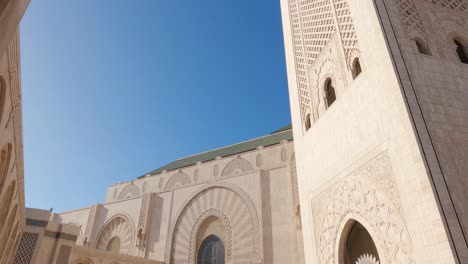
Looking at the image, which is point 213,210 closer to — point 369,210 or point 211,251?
point 211,251

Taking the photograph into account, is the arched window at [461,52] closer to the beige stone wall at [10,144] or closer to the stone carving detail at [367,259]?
the stone carving detail at [367,259]

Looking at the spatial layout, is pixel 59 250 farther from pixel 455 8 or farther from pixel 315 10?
pixel 455 8

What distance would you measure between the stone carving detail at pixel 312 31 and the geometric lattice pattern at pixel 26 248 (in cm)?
540

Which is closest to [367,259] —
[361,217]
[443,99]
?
[361,217]

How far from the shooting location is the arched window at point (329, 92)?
450cm

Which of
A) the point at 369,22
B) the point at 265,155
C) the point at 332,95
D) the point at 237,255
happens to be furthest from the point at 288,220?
the point at 369,22

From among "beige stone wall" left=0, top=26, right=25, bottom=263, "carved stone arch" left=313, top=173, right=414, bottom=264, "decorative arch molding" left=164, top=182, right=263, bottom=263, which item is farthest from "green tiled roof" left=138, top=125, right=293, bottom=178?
"beige stone wall" left=0, top=26, right=25, bottom=263

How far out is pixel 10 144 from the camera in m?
3.28

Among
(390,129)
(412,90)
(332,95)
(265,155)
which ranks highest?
(265,155)

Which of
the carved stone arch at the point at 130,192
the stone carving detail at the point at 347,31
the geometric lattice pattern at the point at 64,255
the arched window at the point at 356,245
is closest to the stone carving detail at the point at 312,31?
the stone carving detail at the point at 347,31

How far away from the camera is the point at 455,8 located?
13.5ft

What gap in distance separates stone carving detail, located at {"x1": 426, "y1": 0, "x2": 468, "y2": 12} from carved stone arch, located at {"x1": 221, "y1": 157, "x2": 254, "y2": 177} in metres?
6.29

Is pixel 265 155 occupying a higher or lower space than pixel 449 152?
higher

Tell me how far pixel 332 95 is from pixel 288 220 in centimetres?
402
